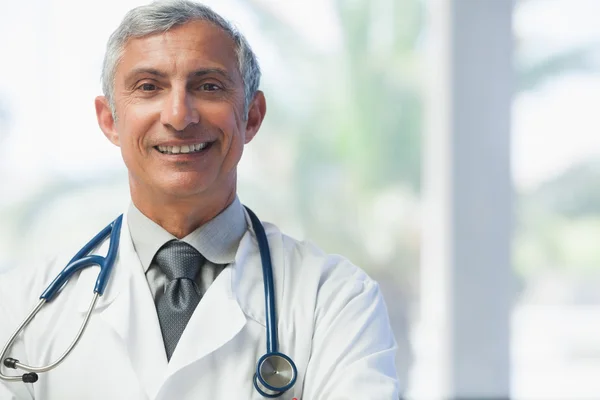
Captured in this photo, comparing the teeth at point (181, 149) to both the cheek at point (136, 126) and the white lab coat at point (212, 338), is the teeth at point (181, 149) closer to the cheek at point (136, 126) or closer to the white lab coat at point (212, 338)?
the cheek at point (136, 126)

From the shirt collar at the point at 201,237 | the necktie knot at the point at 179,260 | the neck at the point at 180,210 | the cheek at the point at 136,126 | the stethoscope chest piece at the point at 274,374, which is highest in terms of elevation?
the cheek at the point at 136,126

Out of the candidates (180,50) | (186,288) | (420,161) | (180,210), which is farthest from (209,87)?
(420,161)

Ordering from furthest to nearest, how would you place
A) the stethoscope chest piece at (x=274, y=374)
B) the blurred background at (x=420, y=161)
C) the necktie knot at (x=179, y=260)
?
1. the blurred background at (x=420, y=161)
2. the necktie knot at (x=179, y=260)
3. the stethoscope chest piece at (x=274, y=374)

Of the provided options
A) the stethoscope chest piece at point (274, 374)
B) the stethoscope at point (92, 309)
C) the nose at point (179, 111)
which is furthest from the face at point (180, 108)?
the stethoscope chest piece at point (274, 374)

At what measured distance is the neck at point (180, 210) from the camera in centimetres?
116

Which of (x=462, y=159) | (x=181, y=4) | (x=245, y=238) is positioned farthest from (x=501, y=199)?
(x=181, y=4)

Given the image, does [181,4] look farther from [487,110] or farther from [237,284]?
[487,110]

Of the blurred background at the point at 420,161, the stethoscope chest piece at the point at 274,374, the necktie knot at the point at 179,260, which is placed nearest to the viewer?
the stethoscope chest piece at the point at 274,374

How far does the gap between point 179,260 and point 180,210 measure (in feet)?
0.26

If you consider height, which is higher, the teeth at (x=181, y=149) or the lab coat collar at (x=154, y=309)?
the teeth at (x=181, y=149)

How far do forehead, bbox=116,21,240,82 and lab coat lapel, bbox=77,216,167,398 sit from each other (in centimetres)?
31

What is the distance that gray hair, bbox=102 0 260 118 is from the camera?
1.10 m

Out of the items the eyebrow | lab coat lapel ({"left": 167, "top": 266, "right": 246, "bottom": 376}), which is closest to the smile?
the eyebrow

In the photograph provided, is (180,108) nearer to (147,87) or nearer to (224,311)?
(147,87)
